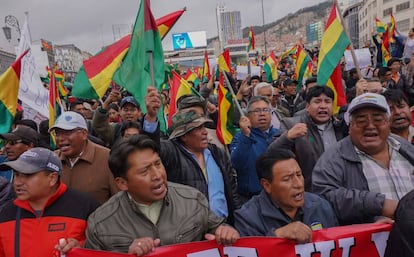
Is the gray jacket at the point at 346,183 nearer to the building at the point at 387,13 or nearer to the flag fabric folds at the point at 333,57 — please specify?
the flag fabric folds at the point at 333,57

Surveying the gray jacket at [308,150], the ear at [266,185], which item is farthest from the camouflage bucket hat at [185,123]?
the ear at [266,185]

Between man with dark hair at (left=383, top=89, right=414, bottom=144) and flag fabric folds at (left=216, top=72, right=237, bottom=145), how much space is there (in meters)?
1.91

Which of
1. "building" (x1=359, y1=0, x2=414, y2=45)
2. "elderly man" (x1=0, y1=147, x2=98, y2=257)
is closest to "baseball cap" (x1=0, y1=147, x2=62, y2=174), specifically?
"elderly man" (x1=0, y1=147, x2=98, y2=257)

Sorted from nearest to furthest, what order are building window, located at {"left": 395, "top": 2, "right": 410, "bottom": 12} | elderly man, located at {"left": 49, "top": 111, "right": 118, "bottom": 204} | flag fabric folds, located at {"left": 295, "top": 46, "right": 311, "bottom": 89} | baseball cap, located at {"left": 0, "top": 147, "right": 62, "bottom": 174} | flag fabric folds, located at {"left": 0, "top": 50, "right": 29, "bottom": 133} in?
baseball cap, located at {"left": 0, "top": 147, "right": 62, "bottom": 174}, elderly man, located at {"left": 49, "top": 111, "right": 118, "bottom": 204}, flag fabric folds, located at {"left": 0, "top": 50, "right": 29, "bottom": 133}, flag fabric folds, located at {"left": 295, "top": 46, "right": 311, "bottom": 89}, building window, located at {"left": 395, "top": 2, "right": 410, "bottom": 12}

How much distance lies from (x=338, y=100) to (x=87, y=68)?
9.60 ft

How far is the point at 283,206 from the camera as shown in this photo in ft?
8.32

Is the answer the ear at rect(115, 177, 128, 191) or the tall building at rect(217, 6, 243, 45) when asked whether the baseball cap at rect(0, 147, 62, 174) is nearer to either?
the ear at rect(115, 177, 128, 191)

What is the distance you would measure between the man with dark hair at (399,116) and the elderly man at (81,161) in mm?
2495

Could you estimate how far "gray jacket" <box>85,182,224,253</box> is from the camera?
229 centimetres

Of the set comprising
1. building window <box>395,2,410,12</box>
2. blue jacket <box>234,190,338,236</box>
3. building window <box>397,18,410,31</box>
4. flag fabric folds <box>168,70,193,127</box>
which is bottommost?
blue jacket <box>234,190,338,236</box>

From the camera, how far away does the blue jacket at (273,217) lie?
2.49m

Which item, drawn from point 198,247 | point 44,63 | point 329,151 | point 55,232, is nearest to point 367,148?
point 329,151

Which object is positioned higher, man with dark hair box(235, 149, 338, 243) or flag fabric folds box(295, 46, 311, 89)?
flag fabric folds box(295, 46, 311, 89)

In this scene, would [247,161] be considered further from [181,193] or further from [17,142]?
[17,142]
